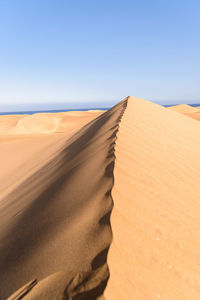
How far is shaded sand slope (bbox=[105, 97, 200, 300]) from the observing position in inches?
46.6

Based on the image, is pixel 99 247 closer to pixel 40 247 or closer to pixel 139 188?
pixel 40 247

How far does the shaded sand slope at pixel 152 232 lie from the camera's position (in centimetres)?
118

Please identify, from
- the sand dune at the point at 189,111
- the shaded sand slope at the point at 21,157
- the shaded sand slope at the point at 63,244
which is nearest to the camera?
the shaded sand slope at the point at 63,244

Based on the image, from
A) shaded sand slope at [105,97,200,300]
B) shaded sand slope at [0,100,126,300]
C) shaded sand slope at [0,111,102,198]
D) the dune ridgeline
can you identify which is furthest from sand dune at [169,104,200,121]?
shaded sand slope at [0,100,126,300]

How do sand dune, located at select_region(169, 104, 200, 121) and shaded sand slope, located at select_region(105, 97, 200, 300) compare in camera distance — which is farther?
sand dune, located at select_region(169, 104, 200, 121)

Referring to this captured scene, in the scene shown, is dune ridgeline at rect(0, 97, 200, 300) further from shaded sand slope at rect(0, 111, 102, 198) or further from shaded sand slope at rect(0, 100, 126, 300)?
shaded sand slope at rect(0, 111, 102, 198)

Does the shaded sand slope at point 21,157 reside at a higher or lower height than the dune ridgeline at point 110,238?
lower

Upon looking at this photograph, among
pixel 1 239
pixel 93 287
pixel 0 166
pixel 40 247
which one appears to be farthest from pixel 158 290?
pixel 0 166

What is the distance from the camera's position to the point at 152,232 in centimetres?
155

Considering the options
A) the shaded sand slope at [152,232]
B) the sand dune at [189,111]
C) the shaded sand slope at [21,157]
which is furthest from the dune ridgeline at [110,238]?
the sand dune at [189,111]

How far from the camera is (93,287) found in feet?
3.59

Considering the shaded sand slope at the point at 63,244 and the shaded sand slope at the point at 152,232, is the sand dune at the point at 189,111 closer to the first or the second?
the shaded sand slope at the point at 152,232

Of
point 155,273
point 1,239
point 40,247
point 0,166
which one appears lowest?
point 0,166

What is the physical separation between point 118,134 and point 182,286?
242cm
